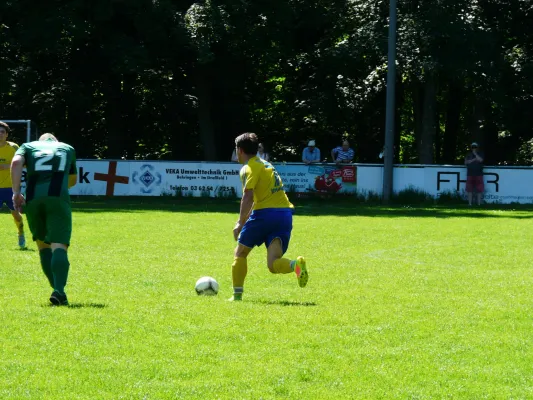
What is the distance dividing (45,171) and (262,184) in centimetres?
207

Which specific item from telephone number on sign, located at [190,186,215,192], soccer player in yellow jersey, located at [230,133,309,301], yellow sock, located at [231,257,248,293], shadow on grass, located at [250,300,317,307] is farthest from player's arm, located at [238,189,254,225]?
telephone number on sign, located at [190,186,215,192]

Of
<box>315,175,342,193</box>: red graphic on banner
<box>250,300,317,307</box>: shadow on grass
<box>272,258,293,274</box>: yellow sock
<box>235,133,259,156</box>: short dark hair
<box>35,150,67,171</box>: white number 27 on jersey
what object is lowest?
<box>250,300,317,307</box>: shadow on grass

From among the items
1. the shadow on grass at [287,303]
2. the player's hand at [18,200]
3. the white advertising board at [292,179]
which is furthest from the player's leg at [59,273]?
the white advertising board at [292,179]

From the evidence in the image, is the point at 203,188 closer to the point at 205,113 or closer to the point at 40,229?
the point at 205,113

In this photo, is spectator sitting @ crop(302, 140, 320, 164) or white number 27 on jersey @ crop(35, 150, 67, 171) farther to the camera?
spectator sitting @ crop(302, 140, 320, 164)

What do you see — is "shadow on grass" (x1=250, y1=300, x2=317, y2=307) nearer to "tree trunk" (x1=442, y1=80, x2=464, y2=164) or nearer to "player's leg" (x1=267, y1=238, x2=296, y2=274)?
"player's leg" (x1=267, y1=238, x2=296, y2=274)

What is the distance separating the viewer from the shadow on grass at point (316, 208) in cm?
2514

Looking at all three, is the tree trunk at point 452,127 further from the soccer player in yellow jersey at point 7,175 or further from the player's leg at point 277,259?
the player's leg at point 277,259

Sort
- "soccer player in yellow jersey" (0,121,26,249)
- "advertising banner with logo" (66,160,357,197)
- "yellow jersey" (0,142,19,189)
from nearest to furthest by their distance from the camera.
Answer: "soccer player in yellow jersey" (0,121,26,249) < "yellow jersey" (0,142,19,189) < "advertising banner with logo" (66,160,357,197)

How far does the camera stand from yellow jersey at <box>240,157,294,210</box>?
973cm

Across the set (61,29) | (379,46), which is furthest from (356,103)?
(61,29)

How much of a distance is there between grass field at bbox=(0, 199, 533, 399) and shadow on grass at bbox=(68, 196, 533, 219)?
28.3 ft

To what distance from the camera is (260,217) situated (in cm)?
984

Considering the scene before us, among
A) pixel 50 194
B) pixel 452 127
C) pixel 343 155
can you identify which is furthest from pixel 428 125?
pixel 50 194
